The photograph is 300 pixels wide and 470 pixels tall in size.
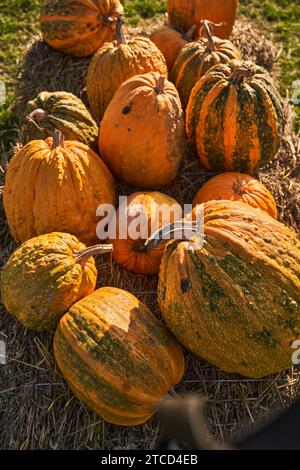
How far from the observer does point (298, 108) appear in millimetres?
5527

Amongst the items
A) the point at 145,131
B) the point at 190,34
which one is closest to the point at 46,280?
the point at 145,131

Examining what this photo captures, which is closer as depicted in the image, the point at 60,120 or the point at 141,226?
the point at 141,226

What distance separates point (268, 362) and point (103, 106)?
7.75 feet

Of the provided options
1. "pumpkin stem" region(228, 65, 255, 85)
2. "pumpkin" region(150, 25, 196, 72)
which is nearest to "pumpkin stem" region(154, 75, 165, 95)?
"pumpkin stem" region(228, 65, 255, 85)

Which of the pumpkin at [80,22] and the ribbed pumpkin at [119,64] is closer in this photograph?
the ribbed pumpkin at [119,64]

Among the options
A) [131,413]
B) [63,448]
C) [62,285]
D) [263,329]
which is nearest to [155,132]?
[62,285]

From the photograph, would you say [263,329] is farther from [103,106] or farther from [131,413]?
[103,106]

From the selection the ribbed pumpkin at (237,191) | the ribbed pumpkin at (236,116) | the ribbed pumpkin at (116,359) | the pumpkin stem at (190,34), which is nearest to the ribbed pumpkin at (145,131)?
the ribbed pumpkin at (236,116)

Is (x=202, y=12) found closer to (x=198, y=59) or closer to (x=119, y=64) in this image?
(x=198, y=59)

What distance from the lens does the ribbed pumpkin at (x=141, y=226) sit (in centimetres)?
329

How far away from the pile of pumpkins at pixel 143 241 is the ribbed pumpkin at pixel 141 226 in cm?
1

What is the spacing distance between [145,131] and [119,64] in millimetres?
827

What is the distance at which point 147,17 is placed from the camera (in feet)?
21.2

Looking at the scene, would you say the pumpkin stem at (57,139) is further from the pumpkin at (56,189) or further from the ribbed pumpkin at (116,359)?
the ribbed pumpkin at (116,359)
